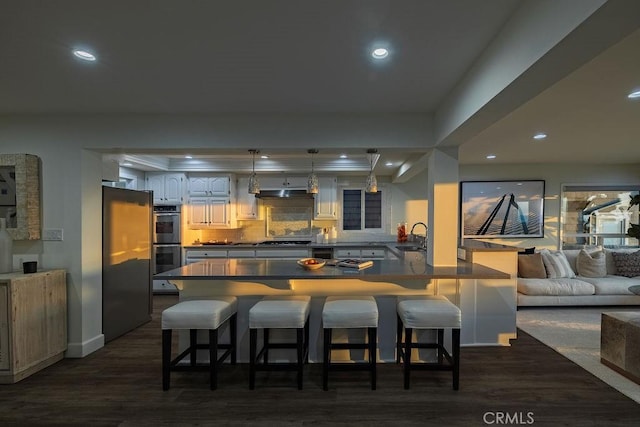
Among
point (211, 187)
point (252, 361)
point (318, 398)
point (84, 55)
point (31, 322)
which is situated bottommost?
point (318, 398)

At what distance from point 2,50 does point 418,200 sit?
5658mm

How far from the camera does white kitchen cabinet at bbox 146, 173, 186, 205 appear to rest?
5.57 metres

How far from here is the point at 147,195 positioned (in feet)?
13.7

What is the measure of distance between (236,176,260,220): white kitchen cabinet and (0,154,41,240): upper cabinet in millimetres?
3076

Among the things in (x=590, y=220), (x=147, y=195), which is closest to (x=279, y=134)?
(x=147, y=195)

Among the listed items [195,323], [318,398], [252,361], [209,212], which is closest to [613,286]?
[318,398]

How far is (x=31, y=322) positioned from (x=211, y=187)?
3.31m

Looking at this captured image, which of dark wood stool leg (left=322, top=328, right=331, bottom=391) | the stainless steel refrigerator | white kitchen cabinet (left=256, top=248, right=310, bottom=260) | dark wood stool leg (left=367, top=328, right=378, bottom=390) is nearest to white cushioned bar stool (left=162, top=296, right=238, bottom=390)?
dark wood stool leg (left=322, top=328, right=331, bottom=391)

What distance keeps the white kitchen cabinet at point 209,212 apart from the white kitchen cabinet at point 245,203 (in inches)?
9.5

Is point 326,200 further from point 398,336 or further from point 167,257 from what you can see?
point 398,336

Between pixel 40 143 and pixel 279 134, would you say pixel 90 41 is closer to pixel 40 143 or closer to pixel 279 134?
pixel 279 134

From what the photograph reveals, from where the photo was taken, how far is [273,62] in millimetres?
A: 2004

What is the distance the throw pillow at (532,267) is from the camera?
472cm

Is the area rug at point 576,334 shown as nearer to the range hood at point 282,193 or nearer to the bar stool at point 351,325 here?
the bar stool at point 351,325
